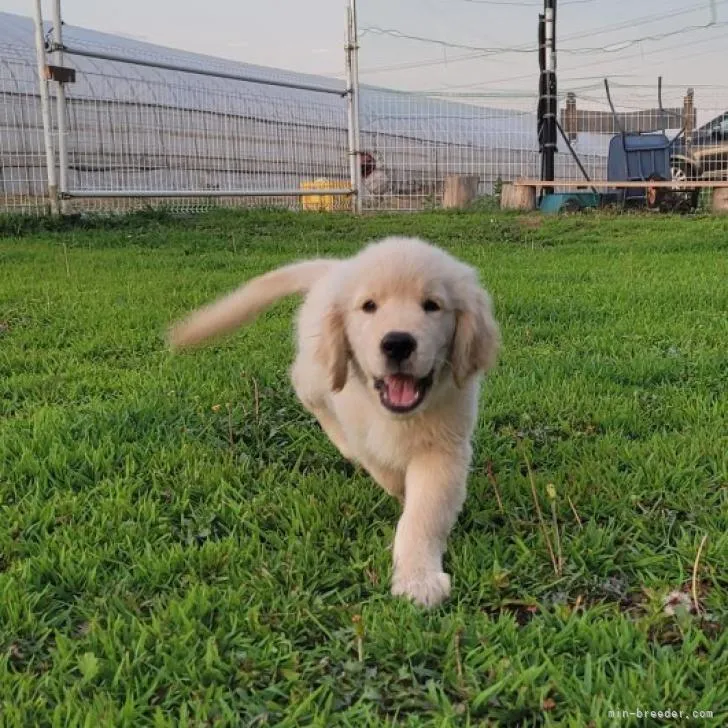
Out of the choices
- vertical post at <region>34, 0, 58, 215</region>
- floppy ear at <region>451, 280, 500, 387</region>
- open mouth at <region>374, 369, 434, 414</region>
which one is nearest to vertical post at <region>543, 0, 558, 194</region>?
vertical post at <region>34, 0, 58, 215</region>

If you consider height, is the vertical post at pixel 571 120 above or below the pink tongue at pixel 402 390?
above

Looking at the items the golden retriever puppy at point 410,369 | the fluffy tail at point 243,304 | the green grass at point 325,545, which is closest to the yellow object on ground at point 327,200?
the green grass at point 325,545

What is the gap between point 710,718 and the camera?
51.8 inches

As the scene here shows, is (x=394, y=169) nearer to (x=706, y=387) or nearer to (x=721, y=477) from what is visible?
(x=706, y=387)

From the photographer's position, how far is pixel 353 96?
11.2 meters

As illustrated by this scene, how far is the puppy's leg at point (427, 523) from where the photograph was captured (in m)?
1.72

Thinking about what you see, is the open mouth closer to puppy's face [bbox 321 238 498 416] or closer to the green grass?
puppy's face [bbox 321 238 498 416]

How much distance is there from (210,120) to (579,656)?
11043 mm

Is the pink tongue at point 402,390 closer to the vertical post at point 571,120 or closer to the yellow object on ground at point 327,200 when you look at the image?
the yellow object on ground at point 327,200

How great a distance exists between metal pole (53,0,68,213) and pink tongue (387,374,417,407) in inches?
297

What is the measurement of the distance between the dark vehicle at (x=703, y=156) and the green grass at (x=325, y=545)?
29.9ft

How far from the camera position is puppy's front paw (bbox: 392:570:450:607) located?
169 centimetres

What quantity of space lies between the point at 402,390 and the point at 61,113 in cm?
772

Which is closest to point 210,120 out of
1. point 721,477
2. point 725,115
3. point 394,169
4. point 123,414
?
point 394,169
